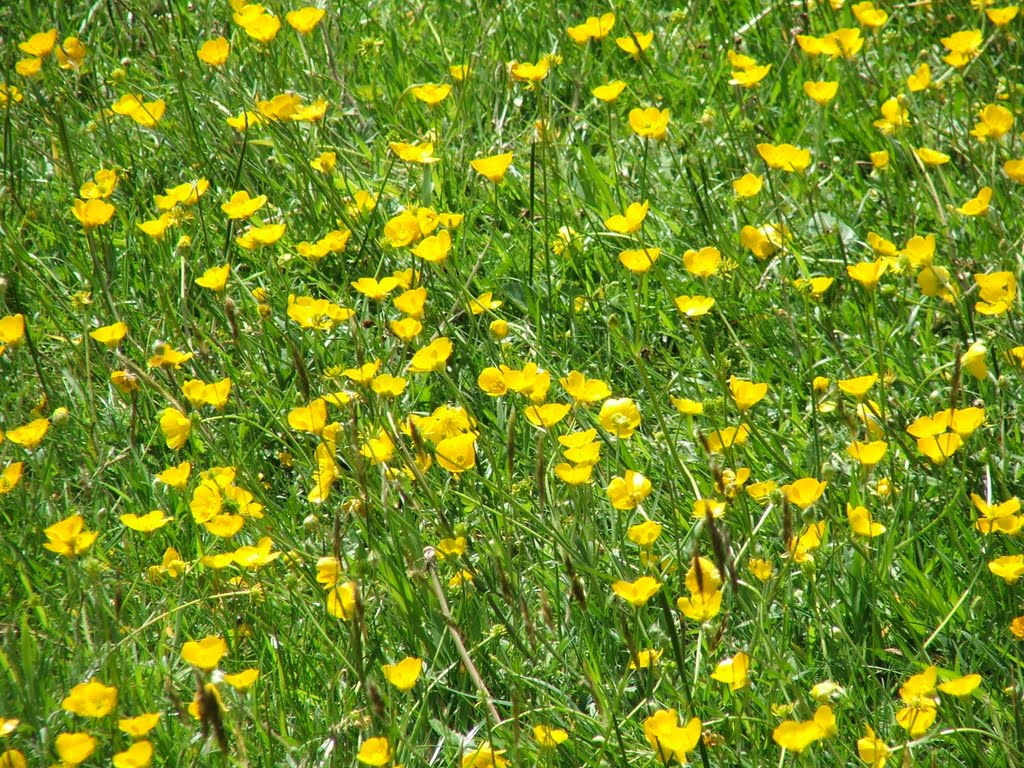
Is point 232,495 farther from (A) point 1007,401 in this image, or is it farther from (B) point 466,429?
(A) point 1007,401

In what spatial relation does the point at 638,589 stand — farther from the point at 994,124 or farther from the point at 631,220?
the point at 994,124

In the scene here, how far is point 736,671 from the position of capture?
1635 mm

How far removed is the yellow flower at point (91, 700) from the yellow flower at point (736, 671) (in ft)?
2.87

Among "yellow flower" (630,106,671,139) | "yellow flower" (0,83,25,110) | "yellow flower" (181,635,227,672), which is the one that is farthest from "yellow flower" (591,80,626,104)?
"yellow flower" (181,635,227,672)

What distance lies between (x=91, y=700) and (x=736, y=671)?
93 centimetres

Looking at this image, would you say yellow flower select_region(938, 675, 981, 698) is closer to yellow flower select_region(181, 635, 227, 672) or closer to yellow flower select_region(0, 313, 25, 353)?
yellow flower select_region(181, 635, 227, 672)

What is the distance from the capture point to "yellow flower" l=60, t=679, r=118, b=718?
163 centimetres

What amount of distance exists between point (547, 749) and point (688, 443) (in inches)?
37.5

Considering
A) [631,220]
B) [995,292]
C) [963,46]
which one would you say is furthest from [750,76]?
[995,292]

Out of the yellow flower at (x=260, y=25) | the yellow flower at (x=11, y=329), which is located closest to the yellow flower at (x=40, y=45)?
the yellow flower at (x=260, y=25)

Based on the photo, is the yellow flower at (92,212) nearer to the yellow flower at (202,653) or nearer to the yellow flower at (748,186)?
the yellow flower at (202,653)

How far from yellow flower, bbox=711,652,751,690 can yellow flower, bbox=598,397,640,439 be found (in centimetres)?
47

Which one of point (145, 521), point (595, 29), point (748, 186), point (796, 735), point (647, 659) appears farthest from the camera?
point (595, 29)

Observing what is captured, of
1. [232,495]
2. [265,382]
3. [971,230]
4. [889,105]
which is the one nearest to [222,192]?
[265,382]
